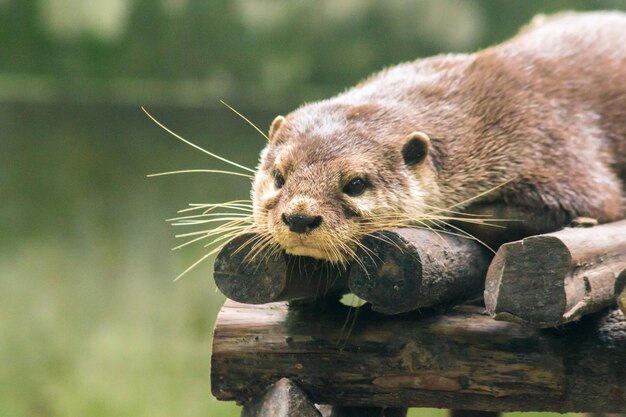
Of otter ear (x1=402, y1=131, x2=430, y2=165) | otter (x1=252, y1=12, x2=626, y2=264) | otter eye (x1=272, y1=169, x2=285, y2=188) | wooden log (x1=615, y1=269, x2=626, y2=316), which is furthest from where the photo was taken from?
otter ear (x1=402, y1=131, x2=430, y2=165)

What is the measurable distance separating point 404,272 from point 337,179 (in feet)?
1.42

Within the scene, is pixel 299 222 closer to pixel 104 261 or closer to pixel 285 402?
pixel 285 402

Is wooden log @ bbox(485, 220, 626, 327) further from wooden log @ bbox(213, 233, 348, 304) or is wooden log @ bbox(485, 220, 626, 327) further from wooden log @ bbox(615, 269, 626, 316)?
wooden log @ bbox(213, 233, 348, 304)

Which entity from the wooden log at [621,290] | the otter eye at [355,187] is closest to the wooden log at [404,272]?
the otter eye at [355,187]

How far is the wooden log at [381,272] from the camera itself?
2.52 meters

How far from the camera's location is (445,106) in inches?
131

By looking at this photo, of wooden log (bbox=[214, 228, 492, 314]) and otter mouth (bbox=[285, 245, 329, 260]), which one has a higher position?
otter mouth (bbox=[285, 245, 329, 260])

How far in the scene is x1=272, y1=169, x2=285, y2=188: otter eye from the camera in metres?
2.93

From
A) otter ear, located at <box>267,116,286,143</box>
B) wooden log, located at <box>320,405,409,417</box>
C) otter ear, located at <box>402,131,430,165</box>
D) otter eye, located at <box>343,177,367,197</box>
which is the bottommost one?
wooden log, located at <box>320,405,409,417</box>

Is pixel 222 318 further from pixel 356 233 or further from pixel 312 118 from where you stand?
pixel 312 118

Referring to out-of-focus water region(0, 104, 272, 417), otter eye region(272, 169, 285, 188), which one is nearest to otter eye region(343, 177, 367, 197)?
otter eye region(272, 169, 285, 188)

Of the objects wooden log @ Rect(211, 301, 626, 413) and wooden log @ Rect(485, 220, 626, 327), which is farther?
wooden log @ Rect(211, 301, 626, 413)

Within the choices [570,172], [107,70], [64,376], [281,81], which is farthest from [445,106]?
[64,376]

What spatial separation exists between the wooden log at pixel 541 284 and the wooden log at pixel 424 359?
190 millimetres
